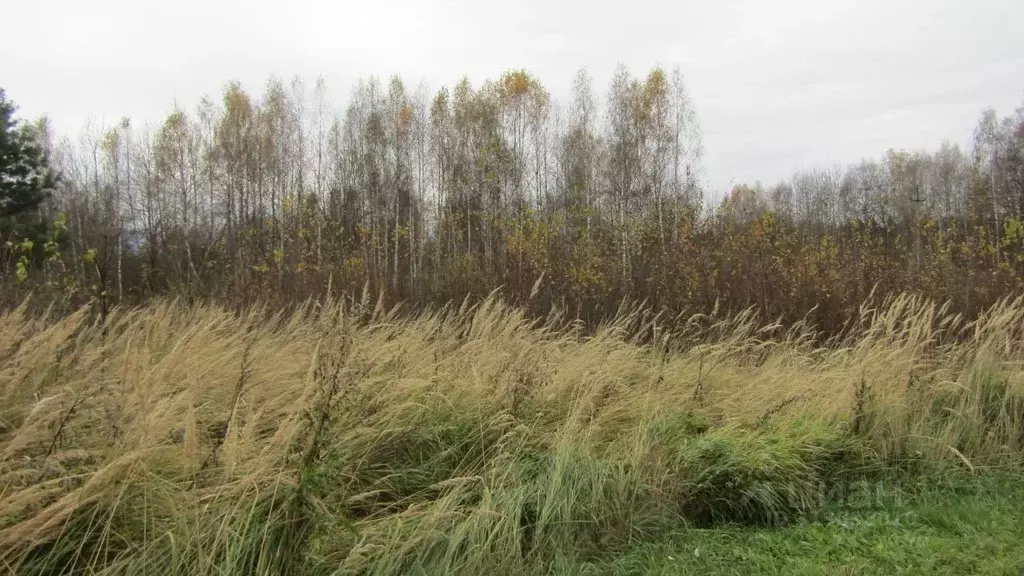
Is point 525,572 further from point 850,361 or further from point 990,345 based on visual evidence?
point 990,345

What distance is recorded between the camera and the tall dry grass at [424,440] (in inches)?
98.8

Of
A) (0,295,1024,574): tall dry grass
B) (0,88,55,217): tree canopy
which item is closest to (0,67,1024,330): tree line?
(0,88,55,217): tree canopy

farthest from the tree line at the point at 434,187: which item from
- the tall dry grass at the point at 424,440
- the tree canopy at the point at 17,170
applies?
the tall dry grass at the point at 424,440

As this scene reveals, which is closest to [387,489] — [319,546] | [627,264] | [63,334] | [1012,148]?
[319,546]

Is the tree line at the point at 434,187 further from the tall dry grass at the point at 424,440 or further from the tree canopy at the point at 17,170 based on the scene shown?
the tall dry grass at the point at 424,440

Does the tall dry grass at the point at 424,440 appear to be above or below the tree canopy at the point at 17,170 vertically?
below

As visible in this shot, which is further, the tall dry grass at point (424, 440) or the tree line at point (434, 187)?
the tree line at point (434, 187)

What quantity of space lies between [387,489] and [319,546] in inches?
29.7

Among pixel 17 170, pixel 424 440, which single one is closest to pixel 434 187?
pixel 17 170

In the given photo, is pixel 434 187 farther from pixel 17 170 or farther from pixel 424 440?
pixel 424 440

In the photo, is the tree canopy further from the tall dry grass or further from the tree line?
the tall dry grass

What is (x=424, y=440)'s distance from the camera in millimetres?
3871

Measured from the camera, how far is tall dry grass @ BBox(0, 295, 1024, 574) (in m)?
2.51

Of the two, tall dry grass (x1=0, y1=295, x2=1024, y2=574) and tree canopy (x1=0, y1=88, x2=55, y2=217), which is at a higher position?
tree canopy (x1=0, y1=88, x2=55, y2=217)
